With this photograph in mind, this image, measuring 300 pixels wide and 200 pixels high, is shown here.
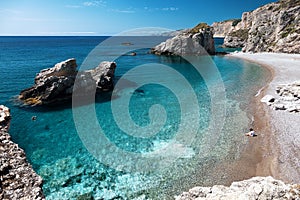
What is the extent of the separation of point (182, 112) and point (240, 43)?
132381mm

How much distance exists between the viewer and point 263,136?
2403 centimetres

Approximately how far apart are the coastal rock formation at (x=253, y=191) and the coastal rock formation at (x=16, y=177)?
7.29m

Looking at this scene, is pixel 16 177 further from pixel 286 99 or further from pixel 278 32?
pixel 278 32

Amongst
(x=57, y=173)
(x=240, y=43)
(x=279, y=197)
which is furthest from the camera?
(x=240, y=43)

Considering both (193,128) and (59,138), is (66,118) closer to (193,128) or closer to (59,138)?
(59,138)

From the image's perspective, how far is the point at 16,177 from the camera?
28.1 ft

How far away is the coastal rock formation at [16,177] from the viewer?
780cm

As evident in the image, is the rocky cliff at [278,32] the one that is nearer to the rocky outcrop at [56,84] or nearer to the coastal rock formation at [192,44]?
the coastal rock formation at [192,44]

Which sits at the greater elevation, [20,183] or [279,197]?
[20,183]

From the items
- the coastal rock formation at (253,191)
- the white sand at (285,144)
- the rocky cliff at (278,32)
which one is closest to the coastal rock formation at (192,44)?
the rocky cliff at (278,32)

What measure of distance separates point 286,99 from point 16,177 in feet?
114

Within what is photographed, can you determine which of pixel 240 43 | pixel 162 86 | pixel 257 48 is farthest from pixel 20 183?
pixel 240 43

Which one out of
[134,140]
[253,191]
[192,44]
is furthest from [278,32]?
[253,191]

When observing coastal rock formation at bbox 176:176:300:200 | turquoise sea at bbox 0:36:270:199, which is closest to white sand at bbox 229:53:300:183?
turquoise sea at bbox 0:36:270:199
